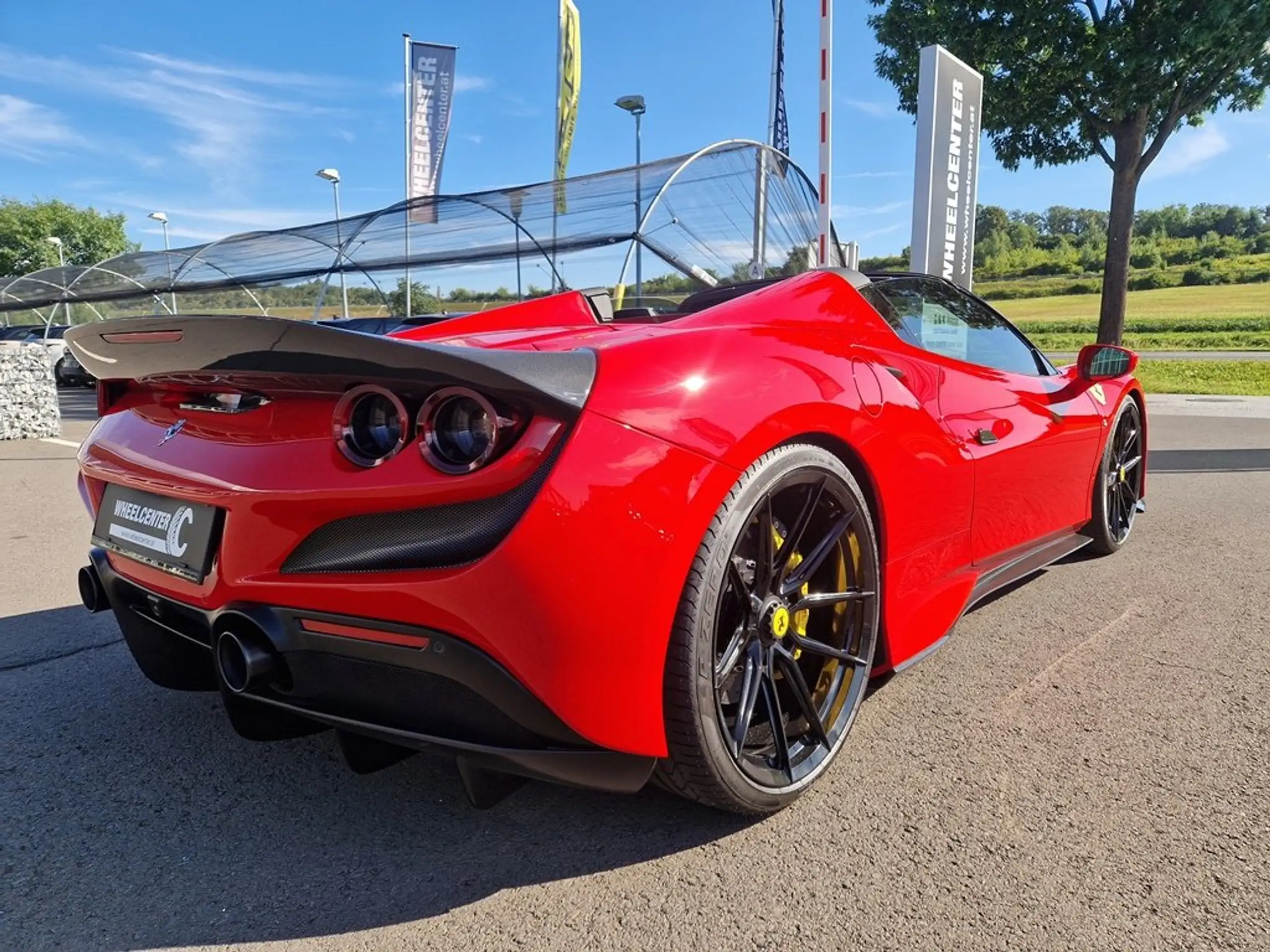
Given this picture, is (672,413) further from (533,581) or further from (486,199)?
(486,199)

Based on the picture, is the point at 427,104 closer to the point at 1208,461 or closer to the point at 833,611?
the point at 1208,461

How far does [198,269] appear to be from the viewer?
2130 centimetres

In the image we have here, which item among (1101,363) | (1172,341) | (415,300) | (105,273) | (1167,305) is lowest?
(1172,341)

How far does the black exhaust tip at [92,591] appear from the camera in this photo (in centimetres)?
212

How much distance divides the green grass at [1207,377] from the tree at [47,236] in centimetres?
6363

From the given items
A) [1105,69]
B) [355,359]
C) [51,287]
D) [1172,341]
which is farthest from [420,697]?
[1172,341]

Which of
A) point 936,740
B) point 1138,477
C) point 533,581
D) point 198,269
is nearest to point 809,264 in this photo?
point 1138,477

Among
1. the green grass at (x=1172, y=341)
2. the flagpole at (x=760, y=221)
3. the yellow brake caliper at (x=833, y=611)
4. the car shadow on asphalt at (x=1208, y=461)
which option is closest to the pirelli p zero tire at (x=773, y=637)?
the yellow brake caliper at (x=833, y=611)

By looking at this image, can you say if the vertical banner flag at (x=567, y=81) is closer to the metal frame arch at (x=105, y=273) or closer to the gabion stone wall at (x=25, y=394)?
the gabion stone wall at (x=25, y=394)

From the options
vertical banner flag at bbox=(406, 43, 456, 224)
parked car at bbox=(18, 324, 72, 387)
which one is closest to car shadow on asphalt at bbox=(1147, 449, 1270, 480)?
vertical banner flag at bbox=(406, 43, 456, 224)

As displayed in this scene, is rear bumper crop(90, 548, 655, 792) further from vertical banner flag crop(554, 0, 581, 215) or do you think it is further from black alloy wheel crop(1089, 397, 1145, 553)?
vertical banner flag crop(554, 0, 581, 215)

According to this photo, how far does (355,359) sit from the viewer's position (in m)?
1.50

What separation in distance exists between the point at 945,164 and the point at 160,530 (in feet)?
26.0

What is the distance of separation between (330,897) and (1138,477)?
4263mm
